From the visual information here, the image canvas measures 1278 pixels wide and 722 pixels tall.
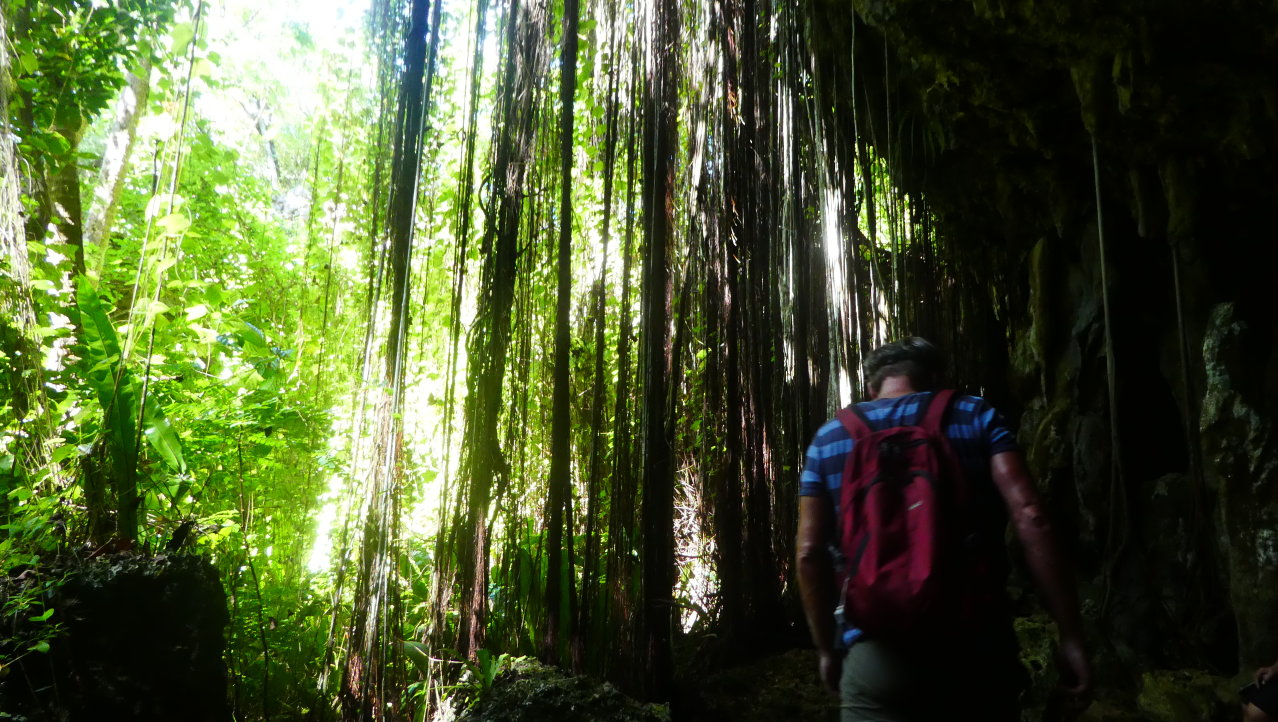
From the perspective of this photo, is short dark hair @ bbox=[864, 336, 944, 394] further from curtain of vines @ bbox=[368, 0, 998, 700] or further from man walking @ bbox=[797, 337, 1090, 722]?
curtain of vines @ bbox=[368, 0, 998, 700]

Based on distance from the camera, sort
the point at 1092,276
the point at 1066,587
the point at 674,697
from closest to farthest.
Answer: the point at 1066,587 → the point at 674,697 → the point at 1092,276

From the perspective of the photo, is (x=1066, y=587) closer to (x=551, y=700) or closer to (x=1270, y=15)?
(x=551, y=700)

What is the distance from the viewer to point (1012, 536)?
3.62 metres

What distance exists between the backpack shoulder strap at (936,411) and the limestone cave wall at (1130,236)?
102 cm

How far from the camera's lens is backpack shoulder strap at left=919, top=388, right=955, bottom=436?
143 cm

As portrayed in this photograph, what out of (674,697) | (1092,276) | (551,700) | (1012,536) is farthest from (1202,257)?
(551,700)

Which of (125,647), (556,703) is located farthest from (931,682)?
(125,647)

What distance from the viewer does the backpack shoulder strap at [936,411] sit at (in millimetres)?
1428

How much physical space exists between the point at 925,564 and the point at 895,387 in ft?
1.54

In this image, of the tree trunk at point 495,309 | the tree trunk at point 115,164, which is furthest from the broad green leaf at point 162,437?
the tree trunk at point 115,164

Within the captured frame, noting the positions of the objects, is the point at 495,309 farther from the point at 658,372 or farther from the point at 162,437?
the point at 162,437

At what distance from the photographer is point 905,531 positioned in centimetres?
132

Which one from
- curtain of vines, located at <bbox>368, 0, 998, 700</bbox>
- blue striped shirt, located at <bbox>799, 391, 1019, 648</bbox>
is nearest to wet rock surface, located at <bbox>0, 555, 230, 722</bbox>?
curtain of vines, located at <bbox>368, 0, 998, 700</bbox>

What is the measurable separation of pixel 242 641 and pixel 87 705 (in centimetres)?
95
